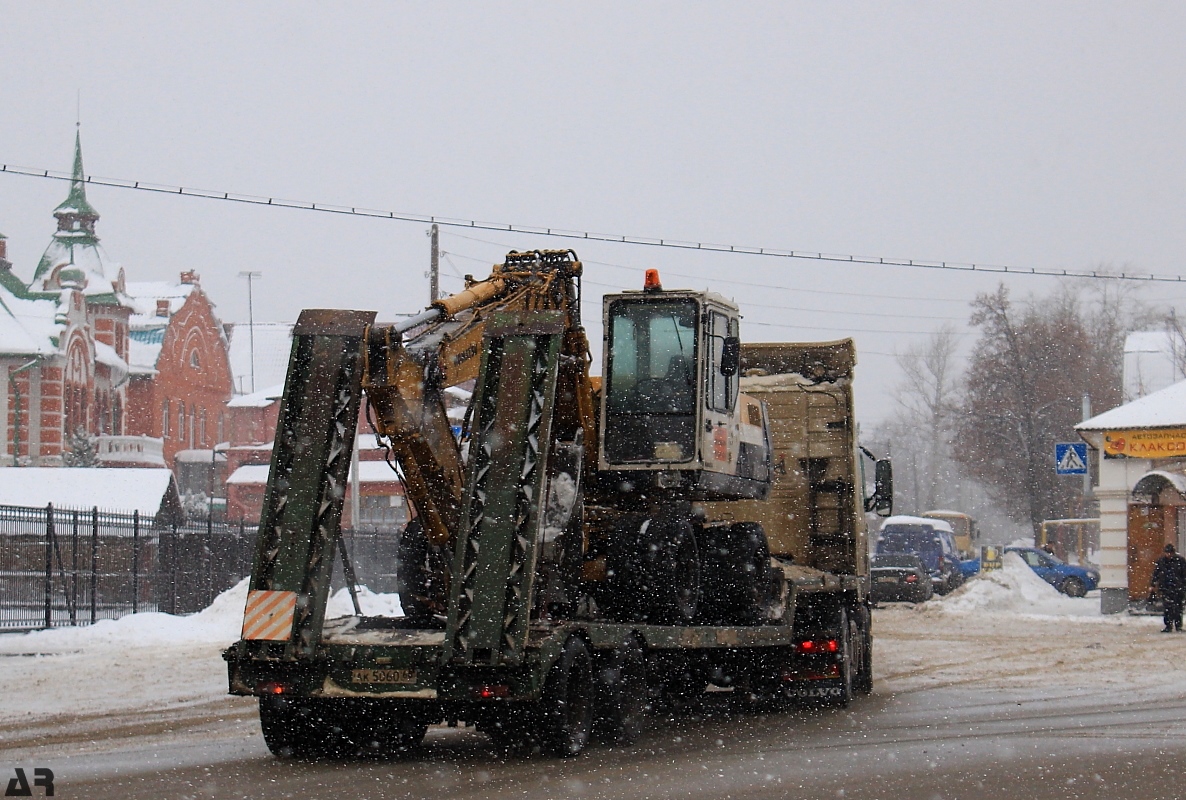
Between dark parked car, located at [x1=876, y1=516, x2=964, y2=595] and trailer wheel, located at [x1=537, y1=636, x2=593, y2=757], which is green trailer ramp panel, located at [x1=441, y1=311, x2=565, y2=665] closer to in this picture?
trailer wheel, located at [x1=537, y1=636, x2=593, y2=757]

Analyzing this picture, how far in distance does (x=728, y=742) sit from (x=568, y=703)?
236 cm

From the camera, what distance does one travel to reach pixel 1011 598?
40.1 m

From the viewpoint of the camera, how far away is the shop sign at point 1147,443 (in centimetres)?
3519

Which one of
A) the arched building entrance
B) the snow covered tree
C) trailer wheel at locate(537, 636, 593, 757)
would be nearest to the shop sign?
the arched building entrance

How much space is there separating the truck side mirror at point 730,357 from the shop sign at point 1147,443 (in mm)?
24238

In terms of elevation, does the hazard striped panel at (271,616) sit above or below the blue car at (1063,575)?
above

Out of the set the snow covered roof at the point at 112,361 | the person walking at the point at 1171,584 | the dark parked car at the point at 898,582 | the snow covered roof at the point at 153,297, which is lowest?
the dark parked car at the point at 898,582

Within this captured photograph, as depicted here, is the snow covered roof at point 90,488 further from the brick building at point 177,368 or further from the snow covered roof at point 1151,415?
the brick building at point 177,368

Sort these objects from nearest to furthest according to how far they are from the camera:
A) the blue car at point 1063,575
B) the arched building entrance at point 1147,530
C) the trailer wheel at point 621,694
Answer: the trailer wheel at point 621,694 < the arched building entrance at point 1147,530 < the blue car at point 1063,575

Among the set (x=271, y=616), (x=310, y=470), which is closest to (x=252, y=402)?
(x=310, y=470)

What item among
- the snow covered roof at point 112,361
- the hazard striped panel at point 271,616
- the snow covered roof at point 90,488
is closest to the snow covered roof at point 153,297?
the snow covered roof at point 112,361

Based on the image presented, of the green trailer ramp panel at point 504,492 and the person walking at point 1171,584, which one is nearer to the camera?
the green trailer ramp panel at point 504,492

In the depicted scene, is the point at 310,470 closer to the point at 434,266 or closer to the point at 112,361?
the point at 434,266

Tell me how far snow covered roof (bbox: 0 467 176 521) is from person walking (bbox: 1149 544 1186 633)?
2520cm
